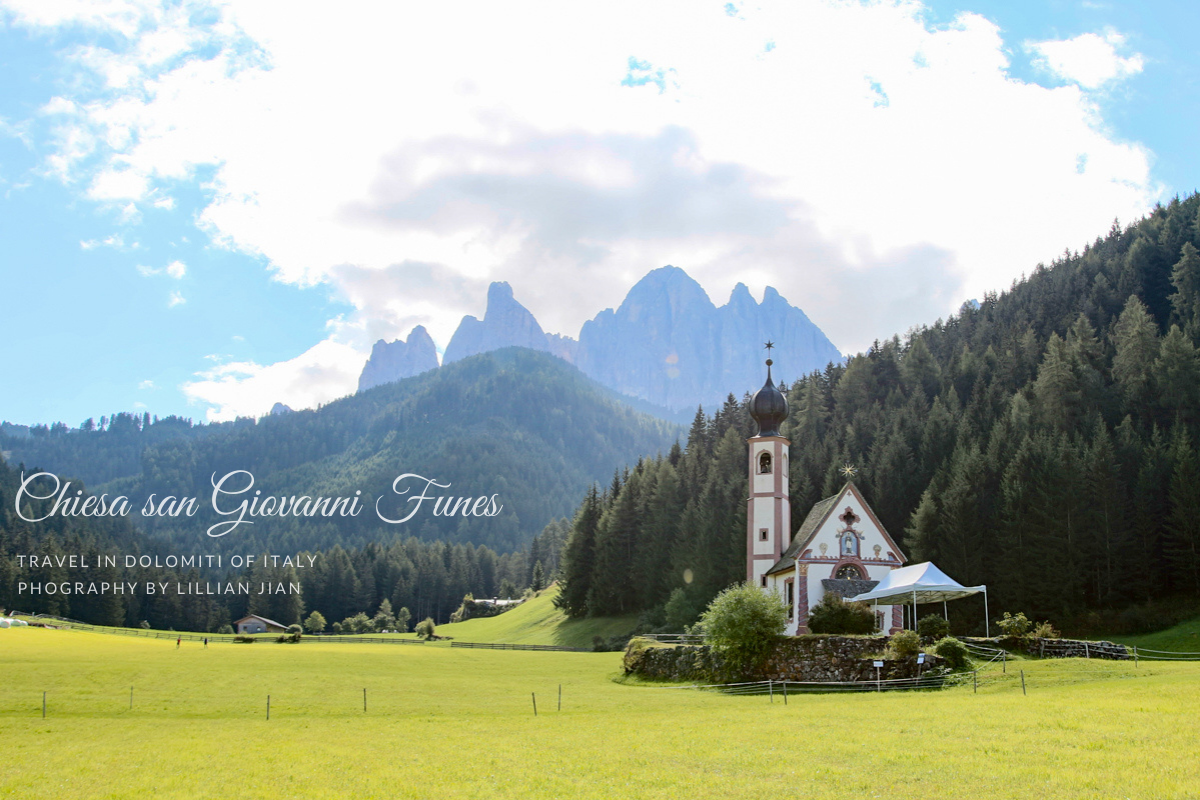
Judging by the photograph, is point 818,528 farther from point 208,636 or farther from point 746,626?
point 208,636

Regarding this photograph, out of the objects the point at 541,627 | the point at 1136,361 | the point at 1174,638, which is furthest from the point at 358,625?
the point at 1174,638

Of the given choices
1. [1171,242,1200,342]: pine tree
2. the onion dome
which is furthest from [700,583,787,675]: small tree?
[1171,242,1200,342]: pine tree

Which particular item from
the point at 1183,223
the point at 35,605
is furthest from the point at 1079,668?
the point at 35,605

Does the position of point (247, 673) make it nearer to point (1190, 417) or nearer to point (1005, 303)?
point (1190, 417)

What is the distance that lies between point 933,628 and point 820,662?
5.42 meters

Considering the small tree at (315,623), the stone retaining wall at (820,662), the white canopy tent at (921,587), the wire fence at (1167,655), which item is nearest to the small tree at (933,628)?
the white canopy tent at (921,587)

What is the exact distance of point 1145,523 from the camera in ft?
163

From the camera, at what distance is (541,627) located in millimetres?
92250

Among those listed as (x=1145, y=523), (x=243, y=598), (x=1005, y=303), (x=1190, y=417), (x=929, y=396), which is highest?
(x=1005, y=303)

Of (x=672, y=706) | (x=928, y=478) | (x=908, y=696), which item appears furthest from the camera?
A: (x=928, y=478)

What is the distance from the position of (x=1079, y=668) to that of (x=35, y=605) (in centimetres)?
11951

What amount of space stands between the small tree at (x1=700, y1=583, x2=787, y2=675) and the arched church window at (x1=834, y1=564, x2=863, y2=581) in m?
11.5

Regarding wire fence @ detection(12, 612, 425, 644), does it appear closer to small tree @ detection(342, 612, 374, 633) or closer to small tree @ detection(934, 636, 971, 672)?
small tree @ detection(342, 612, 374, 633)

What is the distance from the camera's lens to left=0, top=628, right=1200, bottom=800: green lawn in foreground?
50.2 feet
